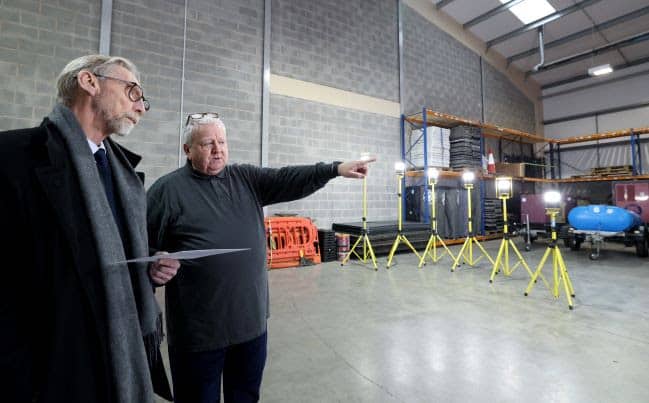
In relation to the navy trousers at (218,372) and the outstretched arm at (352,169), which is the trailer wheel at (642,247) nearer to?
the outstretched arm at (352,169)

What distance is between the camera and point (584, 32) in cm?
944

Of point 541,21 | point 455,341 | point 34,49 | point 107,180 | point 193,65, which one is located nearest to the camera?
point 107,180

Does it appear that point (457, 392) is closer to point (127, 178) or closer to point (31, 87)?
point (127, 178)

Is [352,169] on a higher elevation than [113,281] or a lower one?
higher

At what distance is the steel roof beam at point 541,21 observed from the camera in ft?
27.6

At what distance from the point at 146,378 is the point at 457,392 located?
176cm

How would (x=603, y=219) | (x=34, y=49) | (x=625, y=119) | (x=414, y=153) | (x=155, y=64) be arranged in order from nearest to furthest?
1. (x=34, y=49)
2. (x=155, y=64)
3. (x=603, y=219)
4. (x=414, y=153)
5. (x=625, y=119)

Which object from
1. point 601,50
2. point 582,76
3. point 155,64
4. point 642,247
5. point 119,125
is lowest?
point 642,247

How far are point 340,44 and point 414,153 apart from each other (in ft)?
10.3

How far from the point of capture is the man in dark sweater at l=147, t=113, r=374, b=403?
4.19 feet

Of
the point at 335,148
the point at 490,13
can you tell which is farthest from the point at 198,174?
the point at 490,13

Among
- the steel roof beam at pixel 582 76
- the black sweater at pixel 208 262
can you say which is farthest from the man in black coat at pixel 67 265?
the steel roof beam at pixel 582 76

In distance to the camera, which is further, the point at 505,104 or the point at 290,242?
the point at 505,104

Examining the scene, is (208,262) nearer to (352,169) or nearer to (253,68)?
(352,169)
